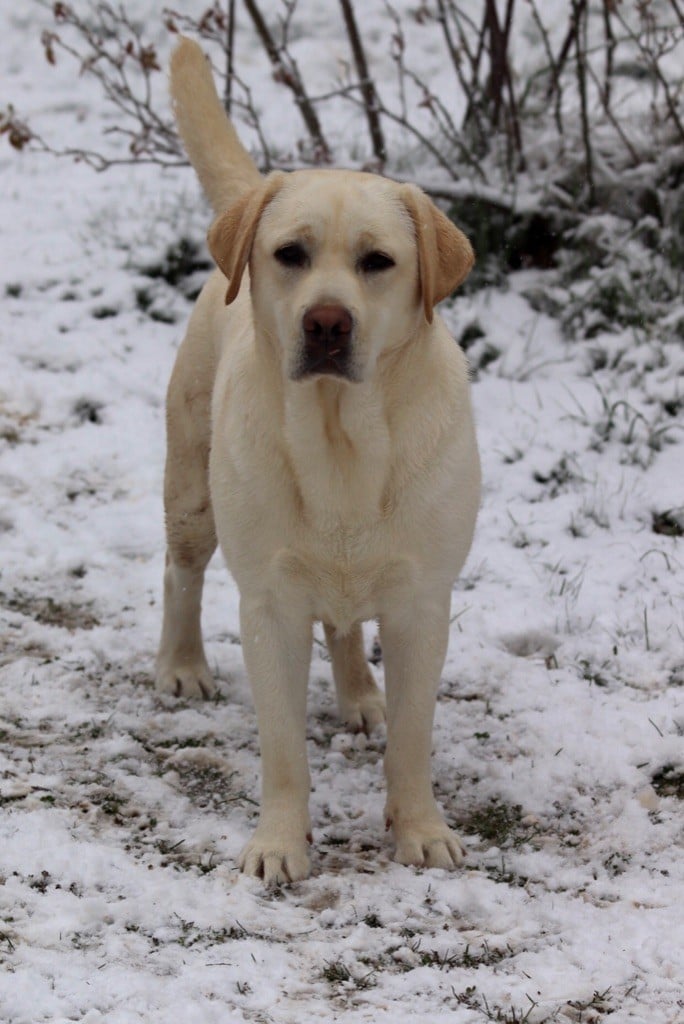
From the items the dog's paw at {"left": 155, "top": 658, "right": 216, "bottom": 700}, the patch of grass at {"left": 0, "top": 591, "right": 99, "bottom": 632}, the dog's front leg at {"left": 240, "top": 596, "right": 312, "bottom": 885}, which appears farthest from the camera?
the patch of grass at {"left": 0, "top": 591, "right": 99, "bottom": 632}

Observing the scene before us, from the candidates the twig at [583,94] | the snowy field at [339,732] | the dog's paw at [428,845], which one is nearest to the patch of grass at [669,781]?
the snowy field at [339,732]

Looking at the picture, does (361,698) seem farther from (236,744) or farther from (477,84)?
(477,84)

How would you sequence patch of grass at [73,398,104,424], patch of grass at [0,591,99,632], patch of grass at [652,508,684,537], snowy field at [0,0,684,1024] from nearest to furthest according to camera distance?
snowy field at [0,0,684,1024] < patch of grass at [0,591,99,632] < patch of grass at [652,508,684,537] < patch of grass at [73,398,104,424]

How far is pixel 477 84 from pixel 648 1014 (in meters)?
5.36

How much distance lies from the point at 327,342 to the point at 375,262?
0.86 ft

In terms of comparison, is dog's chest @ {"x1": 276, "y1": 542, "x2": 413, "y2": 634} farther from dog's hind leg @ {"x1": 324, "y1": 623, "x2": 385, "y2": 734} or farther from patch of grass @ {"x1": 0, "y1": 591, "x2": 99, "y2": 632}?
patch of grass @ {"x1": 0, "y1": 591, "x2": 99, "y2": 632}

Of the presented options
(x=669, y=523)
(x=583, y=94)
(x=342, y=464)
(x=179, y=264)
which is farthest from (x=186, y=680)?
(x=583, y=94)

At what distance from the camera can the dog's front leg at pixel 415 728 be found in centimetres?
336

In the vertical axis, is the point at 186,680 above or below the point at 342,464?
below

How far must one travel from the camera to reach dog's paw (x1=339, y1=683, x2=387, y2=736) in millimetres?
4141

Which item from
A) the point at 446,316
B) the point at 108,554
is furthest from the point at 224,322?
the point at 446,316

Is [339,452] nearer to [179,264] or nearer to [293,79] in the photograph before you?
[179,264]

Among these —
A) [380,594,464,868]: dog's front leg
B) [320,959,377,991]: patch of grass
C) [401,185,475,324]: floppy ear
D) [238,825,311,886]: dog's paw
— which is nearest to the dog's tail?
[401,185,475,324]: floppy ear

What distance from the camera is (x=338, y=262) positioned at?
3.08m
